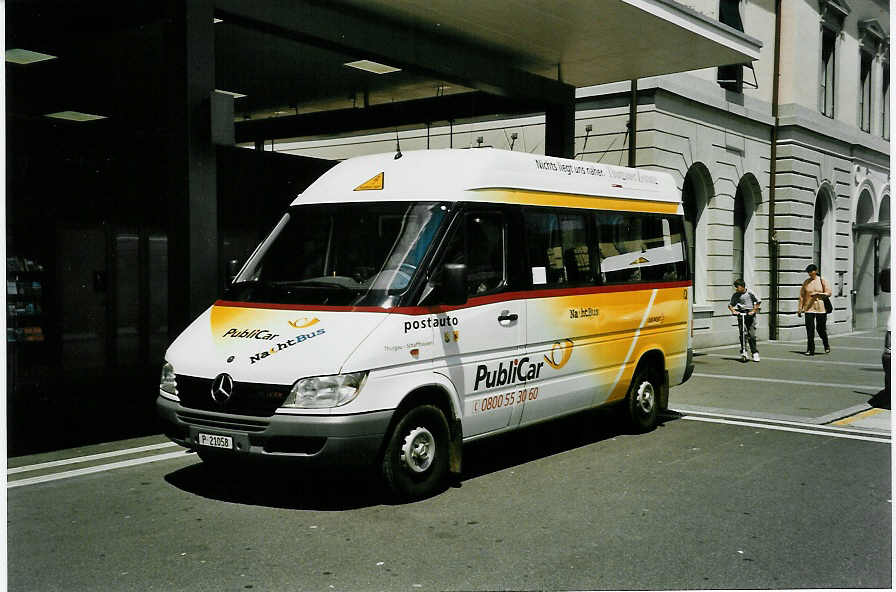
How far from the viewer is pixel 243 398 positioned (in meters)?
6.18

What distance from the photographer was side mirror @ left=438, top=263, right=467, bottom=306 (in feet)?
21.6

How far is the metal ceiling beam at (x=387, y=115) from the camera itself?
15.1m

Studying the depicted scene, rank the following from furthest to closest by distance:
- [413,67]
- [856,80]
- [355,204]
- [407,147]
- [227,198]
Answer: [856,80], [407,147], [227,198], [413,67], [355,204]

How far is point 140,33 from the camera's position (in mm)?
12234

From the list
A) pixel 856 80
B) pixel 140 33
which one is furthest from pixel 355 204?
pixel 856 80

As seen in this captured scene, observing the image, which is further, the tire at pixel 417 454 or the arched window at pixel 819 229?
the arched window at pixel 819 229

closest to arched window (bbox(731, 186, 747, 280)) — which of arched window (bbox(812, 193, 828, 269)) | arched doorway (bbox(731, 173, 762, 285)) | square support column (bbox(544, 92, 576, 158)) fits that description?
arched doorway (bbox(731, 173, 762, 285))

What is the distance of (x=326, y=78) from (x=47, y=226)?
197 inches

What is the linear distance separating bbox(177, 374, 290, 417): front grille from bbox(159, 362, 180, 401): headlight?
26 centimetres

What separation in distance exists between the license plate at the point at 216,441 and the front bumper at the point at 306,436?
0.03m

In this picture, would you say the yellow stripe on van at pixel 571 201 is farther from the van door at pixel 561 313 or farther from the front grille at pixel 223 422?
the front grille at pixel 223 422

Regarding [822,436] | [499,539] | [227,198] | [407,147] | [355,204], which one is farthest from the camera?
[407,147]

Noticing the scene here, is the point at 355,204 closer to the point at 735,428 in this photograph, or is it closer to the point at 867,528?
the point at 867,528

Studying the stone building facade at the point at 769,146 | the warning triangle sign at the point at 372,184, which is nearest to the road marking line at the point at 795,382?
the stone building facade at the point at 769,146
